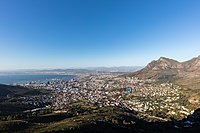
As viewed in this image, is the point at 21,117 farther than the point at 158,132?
Yes

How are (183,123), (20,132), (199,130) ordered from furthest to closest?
(183,123) → (199,130) → (20,132)

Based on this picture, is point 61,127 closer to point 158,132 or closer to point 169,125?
point 158,132

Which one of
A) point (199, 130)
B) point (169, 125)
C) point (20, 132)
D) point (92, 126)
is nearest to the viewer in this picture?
point (20, 132)

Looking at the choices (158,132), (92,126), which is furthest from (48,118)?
(158,132)

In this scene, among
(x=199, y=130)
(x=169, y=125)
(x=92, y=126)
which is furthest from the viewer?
(x=169, y=125)

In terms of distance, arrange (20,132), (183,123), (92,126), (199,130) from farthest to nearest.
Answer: (183,123) < (199,130) < (92,126) < (20,132)

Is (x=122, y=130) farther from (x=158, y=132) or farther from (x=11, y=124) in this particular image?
(x=11, y=124)

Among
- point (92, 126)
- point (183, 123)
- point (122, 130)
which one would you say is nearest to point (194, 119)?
point (183, 123)

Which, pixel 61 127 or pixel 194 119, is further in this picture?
pixel 194 119
